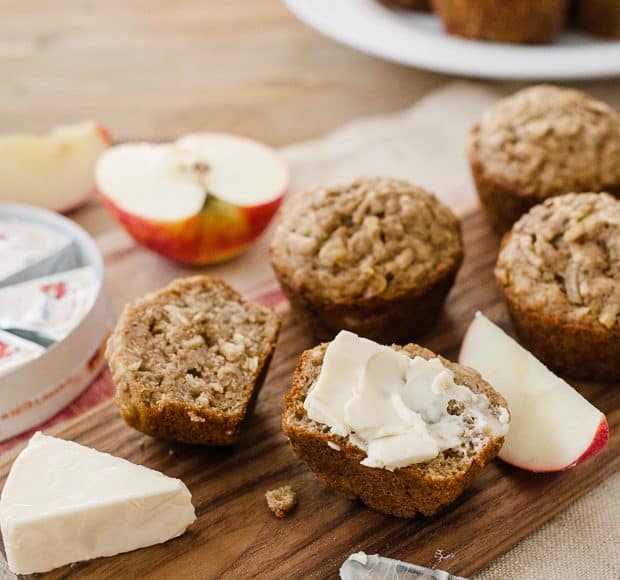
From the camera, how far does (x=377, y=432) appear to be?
7.66ft

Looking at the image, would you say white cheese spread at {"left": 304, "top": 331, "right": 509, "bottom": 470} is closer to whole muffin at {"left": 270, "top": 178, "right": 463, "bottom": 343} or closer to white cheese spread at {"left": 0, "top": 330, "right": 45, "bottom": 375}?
whole muffin at {"left": 270, "top": 178, "right": 463, "bottom": 343}

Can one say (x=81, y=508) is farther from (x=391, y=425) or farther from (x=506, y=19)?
(x=506, y=19)

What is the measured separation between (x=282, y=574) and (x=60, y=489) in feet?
2.11

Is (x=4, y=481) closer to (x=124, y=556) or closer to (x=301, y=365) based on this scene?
(x=124, y=556)

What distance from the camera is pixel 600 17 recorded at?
468cm

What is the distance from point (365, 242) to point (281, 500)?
91cm

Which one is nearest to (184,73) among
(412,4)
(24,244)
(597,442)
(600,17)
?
(412,4)

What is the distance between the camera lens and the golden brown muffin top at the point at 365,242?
295cm

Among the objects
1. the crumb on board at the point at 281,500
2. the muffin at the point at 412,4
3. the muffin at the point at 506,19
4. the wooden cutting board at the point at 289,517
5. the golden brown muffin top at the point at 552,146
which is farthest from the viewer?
the muffin at the point at 412,4

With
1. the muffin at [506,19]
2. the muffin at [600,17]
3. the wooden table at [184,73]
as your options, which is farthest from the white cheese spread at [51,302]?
the muffin at [600,17]

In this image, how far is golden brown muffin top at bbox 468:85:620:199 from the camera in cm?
331

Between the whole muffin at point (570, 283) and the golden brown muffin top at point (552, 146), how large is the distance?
300 millimetres

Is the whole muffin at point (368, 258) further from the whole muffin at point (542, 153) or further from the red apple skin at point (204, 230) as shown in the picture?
the red apple skin at point (204, 230)

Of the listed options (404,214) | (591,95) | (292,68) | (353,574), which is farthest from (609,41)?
(353,574)
